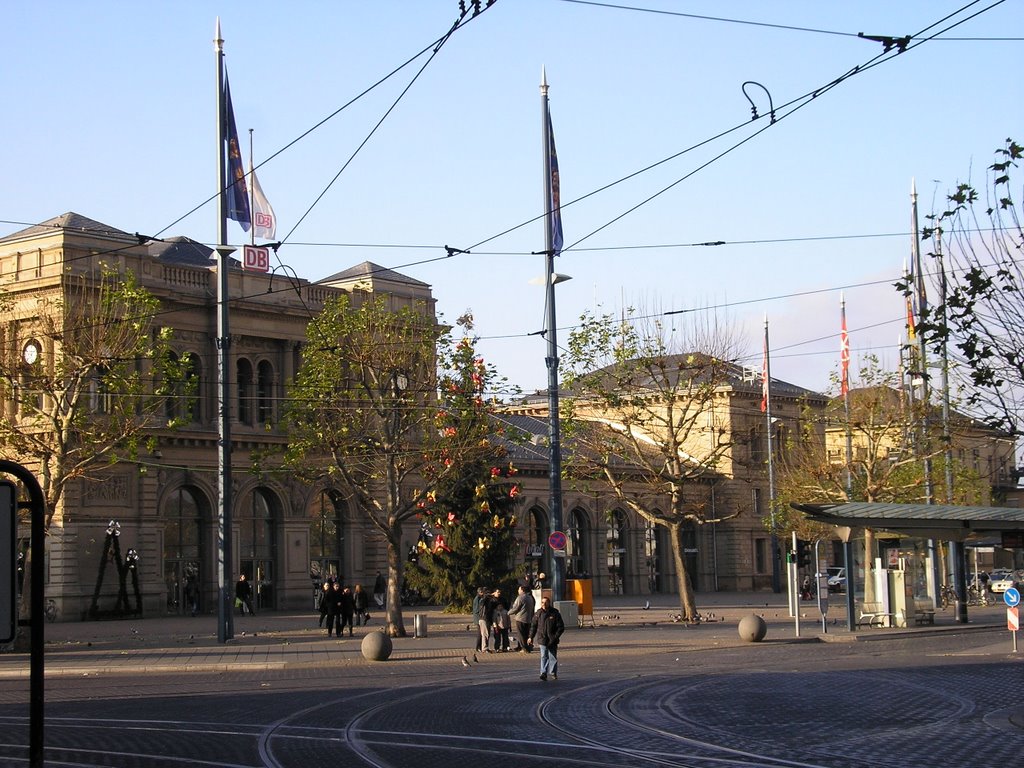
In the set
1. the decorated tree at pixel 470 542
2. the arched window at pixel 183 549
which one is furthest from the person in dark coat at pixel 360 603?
the arched window at pixel 183 549

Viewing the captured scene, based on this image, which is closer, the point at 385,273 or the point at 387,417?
the point at 387,417

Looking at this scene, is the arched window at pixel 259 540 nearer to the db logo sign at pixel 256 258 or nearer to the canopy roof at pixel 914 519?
the db logo sign at pixel 256 258

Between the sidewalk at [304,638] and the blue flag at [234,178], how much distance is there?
→ 34.5ft

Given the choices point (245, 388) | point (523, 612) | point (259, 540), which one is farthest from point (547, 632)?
point (245, 388)

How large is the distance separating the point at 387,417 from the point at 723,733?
2332 cm

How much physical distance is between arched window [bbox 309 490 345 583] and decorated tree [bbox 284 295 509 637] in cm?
2238

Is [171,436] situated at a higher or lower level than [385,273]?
Answer: lower

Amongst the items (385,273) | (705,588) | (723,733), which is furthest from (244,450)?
(723,733)

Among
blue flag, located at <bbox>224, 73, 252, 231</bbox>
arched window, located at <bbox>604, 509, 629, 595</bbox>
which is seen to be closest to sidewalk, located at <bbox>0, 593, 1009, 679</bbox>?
blue flag, located at <bbox>224, 73, 252, 231</bbox>

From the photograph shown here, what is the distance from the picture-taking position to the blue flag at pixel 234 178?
112 feet

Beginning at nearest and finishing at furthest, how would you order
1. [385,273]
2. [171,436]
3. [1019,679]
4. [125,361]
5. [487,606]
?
1. [1019,679]
2. [487,606]
3. [125,361]
4. [171,436]
5. [385,273]

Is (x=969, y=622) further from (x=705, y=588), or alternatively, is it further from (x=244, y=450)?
(x=705, y=588)

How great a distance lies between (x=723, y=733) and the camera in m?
16.6

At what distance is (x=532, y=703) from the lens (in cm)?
2072
